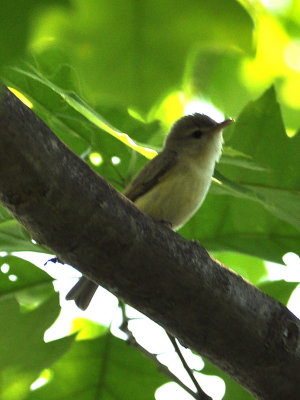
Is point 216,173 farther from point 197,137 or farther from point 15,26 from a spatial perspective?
point 197,137

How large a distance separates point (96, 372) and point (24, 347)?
1.95 feet

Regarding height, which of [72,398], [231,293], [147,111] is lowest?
[72,398]

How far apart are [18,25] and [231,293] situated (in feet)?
5.92

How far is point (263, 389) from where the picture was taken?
2.35m

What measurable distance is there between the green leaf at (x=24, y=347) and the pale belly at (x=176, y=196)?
44.7 inches

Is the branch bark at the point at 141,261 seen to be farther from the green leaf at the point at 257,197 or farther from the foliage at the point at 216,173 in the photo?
the green leaf at the point at 257,197

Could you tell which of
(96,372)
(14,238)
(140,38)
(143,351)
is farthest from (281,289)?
(140,38)

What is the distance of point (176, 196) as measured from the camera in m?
3.95

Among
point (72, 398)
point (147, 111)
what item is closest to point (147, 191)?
point (72, 398)

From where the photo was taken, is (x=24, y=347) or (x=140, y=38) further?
(x=24, y=347)

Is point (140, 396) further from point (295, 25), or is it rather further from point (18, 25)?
point (18, 25)

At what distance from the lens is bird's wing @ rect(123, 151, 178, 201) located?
3.82 m

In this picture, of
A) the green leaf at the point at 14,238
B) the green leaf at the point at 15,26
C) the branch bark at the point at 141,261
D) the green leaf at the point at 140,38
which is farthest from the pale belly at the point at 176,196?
the green leaf at the point at 15,26

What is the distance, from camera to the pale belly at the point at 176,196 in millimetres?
3738
